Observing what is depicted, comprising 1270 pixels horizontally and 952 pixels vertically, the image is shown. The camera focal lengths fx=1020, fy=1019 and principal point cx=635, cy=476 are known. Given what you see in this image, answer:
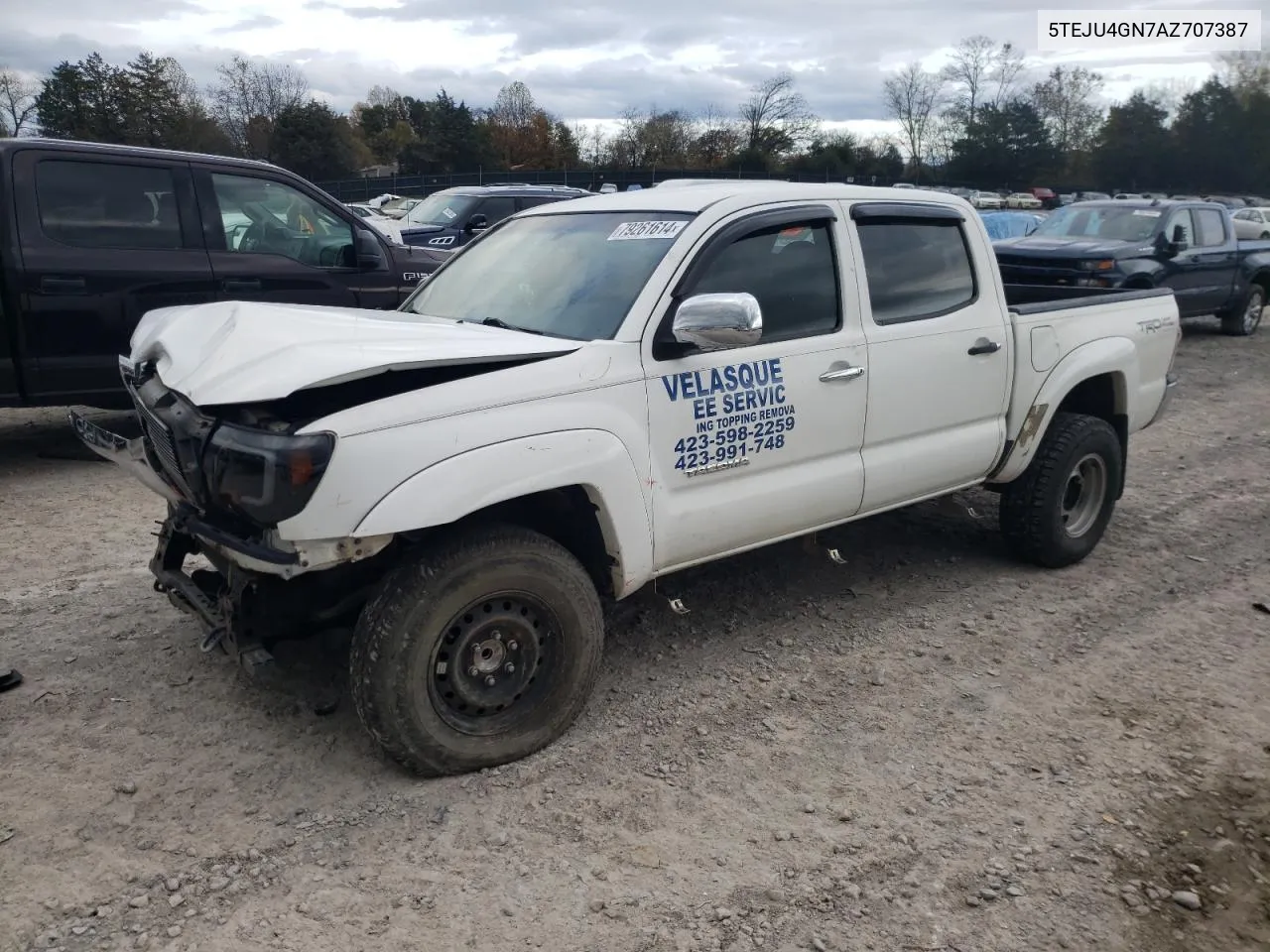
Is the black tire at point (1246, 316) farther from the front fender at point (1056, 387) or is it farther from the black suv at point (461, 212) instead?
the front fender at point (1056, 387)

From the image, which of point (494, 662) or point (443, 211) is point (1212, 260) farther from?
point (494, 662)

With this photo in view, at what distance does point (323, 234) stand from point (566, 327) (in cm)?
453

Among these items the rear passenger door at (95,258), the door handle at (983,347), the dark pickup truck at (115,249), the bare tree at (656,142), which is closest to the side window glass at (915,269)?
the door handle at (983,347)

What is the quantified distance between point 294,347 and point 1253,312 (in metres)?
15.1

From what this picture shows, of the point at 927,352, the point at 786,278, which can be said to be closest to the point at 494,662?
the point at 786,278

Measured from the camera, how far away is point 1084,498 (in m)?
5.44

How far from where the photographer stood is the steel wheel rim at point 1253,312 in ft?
46.8

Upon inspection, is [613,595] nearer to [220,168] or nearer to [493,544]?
[493,544]

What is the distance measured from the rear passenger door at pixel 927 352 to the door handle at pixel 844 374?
0.08 metres

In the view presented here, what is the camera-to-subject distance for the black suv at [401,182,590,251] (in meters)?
12.5

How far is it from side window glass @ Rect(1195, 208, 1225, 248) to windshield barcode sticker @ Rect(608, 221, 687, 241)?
37.9 ft

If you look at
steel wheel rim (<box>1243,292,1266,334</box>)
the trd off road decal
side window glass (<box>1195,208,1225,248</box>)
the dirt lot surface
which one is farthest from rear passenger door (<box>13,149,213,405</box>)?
steel wheel rim (<box>1243,292,1266,334</box>)

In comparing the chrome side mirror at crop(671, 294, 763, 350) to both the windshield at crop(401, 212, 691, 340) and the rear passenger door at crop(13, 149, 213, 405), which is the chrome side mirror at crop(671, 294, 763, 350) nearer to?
the windshield at crop(401, 212, 691, 340)

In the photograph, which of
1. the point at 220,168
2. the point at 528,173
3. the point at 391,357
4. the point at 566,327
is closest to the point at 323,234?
the point at 220,168
